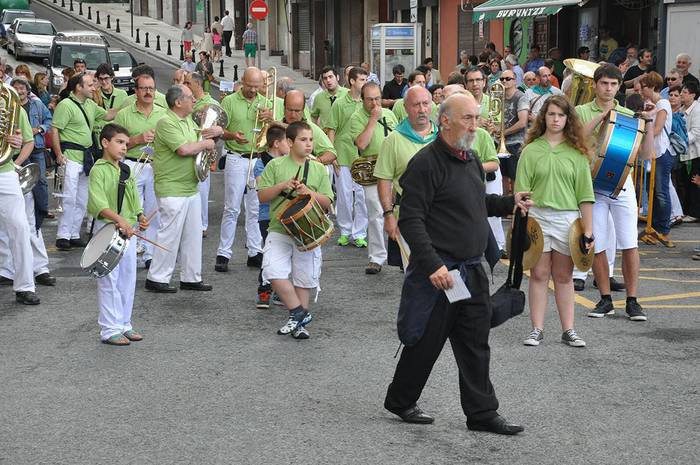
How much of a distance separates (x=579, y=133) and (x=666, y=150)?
17.7ft

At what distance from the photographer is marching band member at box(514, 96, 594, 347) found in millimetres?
8594

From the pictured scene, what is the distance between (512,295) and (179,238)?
449 centimetres

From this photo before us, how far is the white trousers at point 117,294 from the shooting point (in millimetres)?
8891

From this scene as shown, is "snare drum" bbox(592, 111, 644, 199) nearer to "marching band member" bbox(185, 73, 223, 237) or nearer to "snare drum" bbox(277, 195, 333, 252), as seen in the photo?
"snare drum" bbox(277, 195, 333, 252)

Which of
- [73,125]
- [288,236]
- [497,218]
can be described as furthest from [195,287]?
[497,218]

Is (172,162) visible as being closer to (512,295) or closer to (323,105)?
(323,105)

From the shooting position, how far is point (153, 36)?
5803 cm

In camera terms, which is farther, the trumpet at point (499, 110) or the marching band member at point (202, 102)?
the trumpet at point (499, 110)

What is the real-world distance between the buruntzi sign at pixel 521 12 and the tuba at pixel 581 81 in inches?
465

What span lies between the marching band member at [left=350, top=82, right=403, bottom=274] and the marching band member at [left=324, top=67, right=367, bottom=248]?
27.4 inches

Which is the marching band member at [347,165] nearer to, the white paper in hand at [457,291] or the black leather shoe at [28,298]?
the black leather shoe at [28,298]

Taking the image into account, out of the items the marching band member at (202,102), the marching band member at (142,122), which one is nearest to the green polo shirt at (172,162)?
the marching band member at (142,122)

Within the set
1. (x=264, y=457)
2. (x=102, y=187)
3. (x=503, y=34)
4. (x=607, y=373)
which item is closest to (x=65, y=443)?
(x=264, y=457)

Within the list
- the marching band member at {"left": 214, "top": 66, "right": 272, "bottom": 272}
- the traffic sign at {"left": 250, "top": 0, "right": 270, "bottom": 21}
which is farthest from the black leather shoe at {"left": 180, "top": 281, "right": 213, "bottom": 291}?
the traffic sign at {"left": 250, "top": 0, "right": 270, "bottom": 21}
